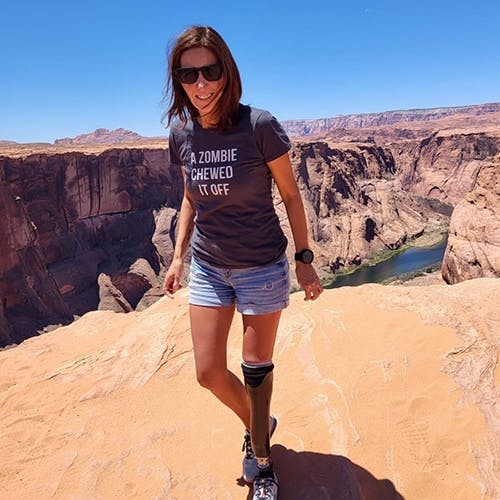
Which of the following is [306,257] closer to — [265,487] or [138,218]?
[265,487]

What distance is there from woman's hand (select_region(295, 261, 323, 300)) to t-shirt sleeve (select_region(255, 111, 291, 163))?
0.65 m

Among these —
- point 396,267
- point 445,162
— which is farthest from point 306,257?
point 445,162

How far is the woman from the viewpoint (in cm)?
221

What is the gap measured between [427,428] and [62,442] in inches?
120

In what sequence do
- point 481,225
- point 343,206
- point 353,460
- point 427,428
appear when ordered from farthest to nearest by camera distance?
point 343,206
point 481,225
point 427,428
point 353,460

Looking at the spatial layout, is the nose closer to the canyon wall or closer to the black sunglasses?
the black sunglasses

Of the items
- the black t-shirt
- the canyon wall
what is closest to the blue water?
the canyon wall

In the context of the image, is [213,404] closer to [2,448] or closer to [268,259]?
[2,448]

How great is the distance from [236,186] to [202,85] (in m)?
0.53

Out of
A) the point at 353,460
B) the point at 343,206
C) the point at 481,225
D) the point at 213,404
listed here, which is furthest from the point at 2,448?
the point at 343,206

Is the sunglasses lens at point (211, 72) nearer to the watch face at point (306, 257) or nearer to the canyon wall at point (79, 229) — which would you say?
the watch face at point (306, 257)

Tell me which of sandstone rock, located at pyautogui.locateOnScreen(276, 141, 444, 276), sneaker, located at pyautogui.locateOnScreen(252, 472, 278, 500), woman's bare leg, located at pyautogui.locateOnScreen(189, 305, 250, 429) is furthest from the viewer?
sandstone rock, located at pyautogui.locateOnScreen(276, 141, 444, 276)

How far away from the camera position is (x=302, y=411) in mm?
3814

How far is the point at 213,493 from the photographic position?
2945 mm
